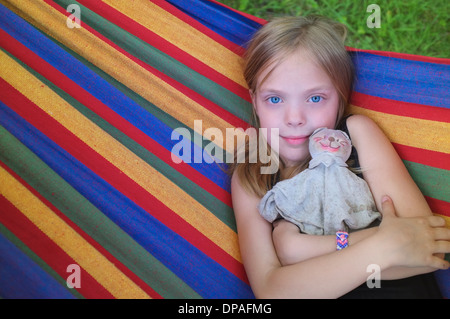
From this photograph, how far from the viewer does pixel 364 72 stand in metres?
1.57

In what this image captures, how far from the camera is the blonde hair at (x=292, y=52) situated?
4.65 ft

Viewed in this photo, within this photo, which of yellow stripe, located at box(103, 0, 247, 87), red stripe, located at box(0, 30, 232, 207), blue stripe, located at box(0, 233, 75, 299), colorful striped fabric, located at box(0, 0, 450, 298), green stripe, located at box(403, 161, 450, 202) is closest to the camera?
blue stripe, located at box(0, 233, 75, 299)

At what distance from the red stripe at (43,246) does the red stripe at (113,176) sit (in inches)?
9.8

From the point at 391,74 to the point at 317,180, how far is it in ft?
1.62

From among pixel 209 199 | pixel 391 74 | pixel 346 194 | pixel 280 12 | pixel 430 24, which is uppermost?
pixel 280 12

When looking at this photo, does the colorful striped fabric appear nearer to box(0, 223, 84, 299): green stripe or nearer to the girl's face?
box(0, 223, 84, 299): green stripe

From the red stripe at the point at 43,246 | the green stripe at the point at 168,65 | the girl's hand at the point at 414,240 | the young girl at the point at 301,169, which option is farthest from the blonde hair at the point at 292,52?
the red stripe at the point at 43,246

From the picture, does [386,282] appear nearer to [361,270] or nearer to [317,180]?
[361,270]

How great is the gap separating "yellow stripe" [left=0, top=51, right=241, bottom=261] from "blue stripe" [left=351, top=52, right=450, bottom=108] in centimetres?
68

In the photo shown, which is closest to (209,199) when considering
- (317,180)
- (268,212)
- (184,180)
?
(184,180)

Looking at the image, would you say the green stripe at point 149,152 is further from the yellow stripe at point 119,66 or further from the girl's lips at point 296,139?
the girl's lips at point 296,139

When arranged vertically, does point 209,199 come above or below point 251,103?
below

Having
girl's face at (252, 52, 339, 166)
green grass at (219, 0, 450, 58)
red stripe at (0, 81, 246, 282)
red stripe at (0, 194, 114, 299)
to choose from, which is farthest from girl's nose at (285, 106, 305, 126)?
green grass at (219, 0, 450, 58)

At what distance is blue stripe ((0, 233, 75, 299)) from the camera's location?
3.74ft
